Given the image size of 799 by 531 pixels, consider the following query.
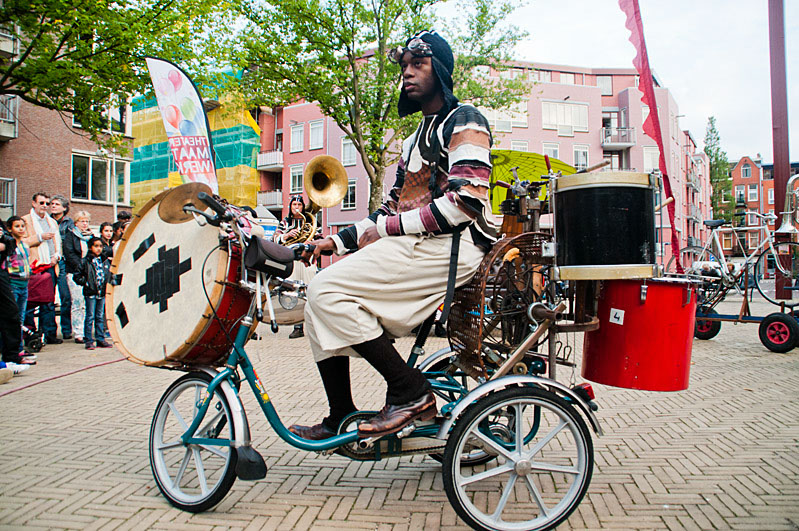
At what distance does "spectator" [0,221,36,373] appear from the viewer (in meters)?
6.05

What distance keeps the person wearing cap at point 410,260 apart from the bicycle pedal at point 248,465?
0.32m

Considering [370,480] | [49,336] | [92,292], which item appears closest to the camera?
[370,480]

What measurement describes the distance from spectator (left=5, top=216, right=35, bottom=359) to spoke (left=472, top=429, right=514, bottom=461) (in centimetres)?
639

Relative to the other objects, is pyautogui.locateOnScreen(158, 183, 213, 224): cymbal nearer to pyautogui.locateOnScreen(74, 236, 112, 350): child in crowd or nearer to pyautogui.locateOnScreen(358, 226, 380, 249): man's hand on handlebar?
pyautogui.locateOnScreen(358, 226, 380, 249): man's hand on handlebar

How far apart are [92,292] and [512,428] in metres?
7.30

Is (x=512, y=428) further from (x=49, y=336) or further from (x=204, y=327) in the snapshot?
(x=49, y=336)

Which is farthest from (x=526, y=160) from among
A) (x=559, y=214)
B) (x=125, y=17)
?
(x=125, y=17)

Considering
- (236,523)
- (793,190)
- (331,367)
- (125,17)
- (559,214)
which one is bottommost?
(236,523)

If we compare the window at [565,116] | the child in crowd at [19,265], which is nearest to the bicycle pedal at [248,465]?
the child in crowd at [19,265]

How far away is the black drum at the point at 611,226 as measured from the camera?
2445mm

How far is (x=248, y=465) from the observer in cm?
254

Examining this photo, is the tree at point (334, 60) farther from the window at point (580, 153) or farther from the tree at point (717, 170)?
the tree at point (717, 170)

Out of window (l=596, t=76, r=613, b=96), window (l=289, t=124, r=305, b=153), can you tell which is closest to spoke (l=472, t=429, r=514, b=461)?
window (l=289, t=124, r=305, b=153)

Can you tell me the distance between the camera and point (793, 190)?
26.9ft
